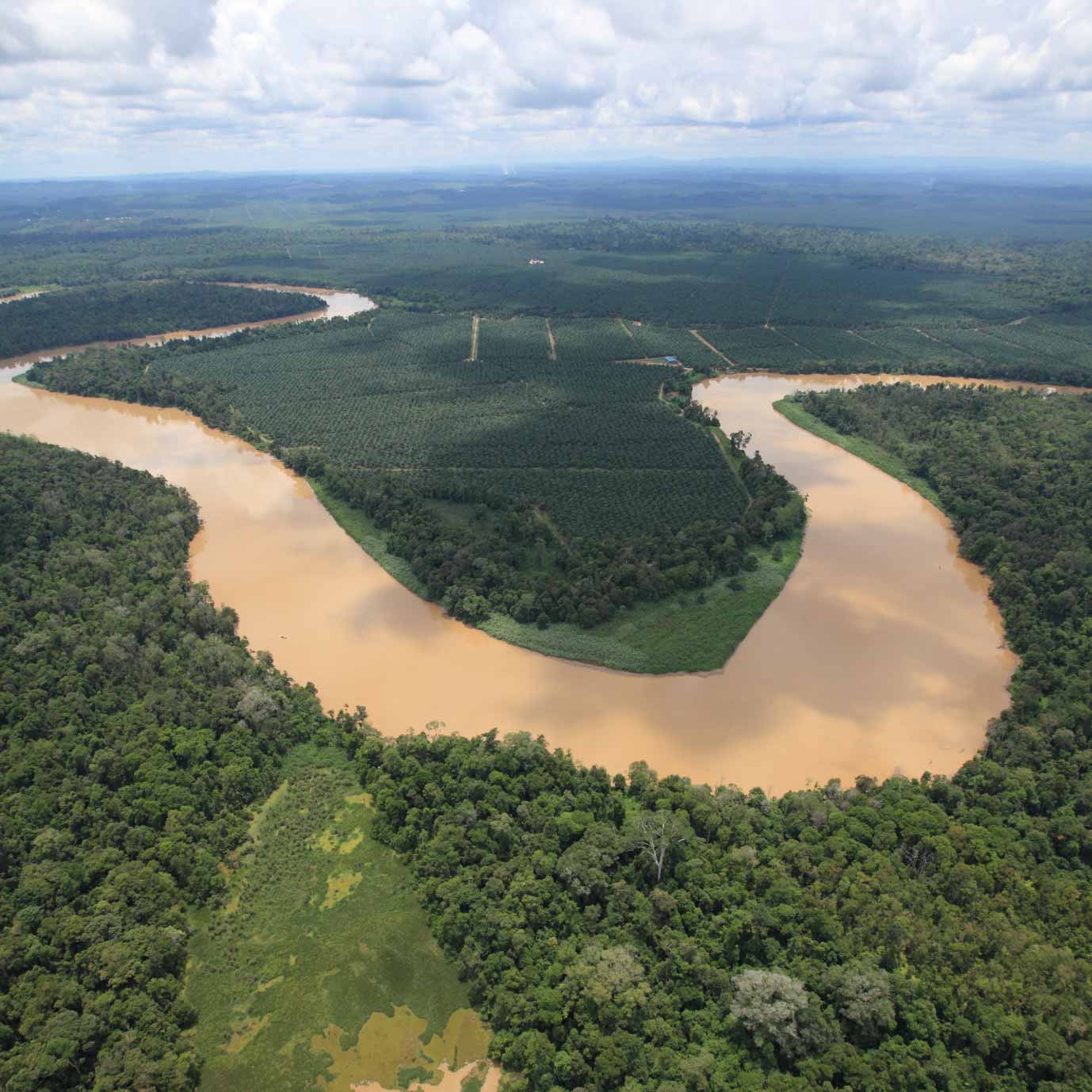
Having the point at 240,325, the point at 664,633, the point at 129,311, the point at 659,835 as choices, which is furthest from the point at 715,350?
the point at 129,311

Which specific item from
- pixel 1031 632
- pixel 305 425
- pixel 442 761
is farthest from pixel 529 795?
pixel 305 425

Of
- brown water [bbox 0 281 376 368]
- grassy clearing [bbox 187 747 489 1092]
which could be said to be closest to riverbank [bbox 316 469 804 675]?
grassy clearing [bbox 187 747 489 1092]

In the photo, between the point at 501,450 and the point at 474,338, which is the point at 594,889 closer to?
the point at 501,450

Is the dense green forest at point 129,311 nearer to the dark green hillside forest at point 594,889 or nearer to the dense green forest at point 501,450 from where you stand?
the dense green forest at point 501,450

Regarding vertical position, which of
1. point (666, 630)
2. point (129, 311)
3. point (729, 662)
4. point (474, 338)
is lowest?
point (474, 338)

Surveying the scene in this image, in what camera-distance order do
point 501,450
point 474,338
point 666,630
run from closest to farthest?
point 666,630, point 501,450, point 474,338

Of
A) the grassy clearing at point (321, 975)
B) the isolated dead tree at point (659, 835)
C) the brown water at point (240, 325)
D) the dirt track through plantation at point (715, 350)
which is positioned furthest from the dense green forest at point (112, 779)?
the dirt track through plantation at point (715, 350)
